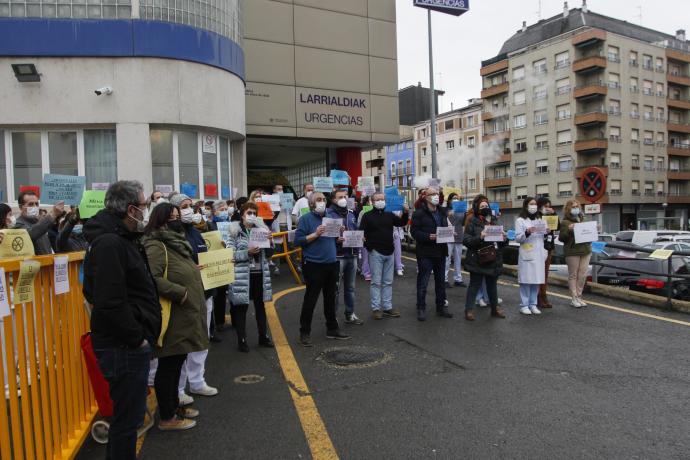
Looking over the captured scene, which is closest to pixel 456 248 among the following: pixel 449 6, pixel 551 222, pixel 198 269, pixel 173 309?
pixel 551 222

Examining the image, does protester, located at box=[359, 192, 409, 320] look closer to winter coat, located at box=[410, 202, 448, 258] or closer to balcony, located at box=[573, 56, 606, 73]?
winter coat, located at box=[410, 202, 448, 258]

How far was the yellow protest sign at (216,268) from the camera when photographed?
518cm

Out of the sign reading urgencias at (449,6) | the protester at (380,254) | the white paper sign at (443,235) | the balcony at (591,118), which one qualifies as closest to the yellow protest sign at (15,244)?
the protester at (380,254)

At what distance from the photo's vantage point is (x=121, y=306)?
3.09 meters

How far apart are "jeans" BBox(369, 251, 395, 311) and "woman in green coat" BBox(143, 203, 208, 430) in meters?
4.12

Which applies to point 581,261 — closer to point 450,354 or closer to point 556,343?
point 556,343

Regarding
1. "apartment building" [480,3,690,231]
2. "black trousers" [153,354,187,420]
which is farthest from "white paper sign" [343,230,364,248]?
"apartment building" [480,3,690,231]

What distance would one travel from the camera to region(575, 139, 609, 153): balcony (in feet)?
188

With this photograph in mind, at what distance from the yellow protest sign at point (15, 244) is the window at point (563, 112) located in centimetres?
6361

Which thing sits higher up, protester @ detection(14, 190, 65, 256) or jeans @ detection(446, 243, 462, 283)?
protester @ detection(14, 190, 65, 256)

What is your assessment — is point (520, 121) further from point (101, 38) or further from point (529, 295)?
point (529, 295)

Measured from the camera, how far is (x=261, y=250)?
21.7 ft

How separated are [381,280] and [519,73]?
65.0 m

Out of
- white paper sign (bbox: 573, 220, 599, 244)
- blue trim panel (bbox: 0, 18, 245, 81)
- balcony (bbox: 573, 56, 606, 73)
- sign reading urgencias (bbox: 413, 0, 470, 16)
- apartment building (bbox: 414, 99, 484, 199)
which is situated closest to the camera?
white paper sign (bbox: 573, 220, 599, 244)
